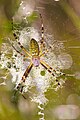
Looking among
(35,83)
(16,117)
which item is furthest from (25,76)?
(16,117)

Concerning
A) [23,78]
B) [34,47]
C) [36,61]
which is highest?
[34,47]

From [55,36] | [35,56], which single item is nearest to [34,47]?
[35,56]

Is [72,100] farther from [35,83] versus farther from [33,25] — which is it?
[33,25]

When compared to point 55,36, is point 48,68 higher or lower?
lower

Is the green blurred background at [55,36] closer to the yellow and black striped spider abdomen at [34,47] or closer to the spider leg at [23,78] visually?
the spider leg at [23,78]

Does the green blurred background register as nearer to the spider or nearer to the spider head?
the spider

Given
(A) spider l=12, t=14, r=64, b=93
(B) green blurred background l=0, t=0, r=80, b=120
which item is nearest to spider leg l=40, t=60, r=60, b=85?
(A) spider l=12, t=14, r=64, b=93

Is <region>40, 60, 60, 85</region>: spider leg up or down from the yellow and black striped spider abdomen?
down

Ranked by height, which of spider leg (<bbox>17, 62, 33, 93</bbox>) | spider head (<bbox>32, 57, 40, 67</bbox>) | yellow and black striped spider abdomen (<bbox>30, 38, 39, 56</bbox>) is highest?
yellow and black striped spider abdomen (<bbox>30, 38, 39, 56</bbox>)

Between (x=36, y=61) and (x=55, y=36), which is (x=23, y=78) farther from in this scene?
(x=55, y=36)
